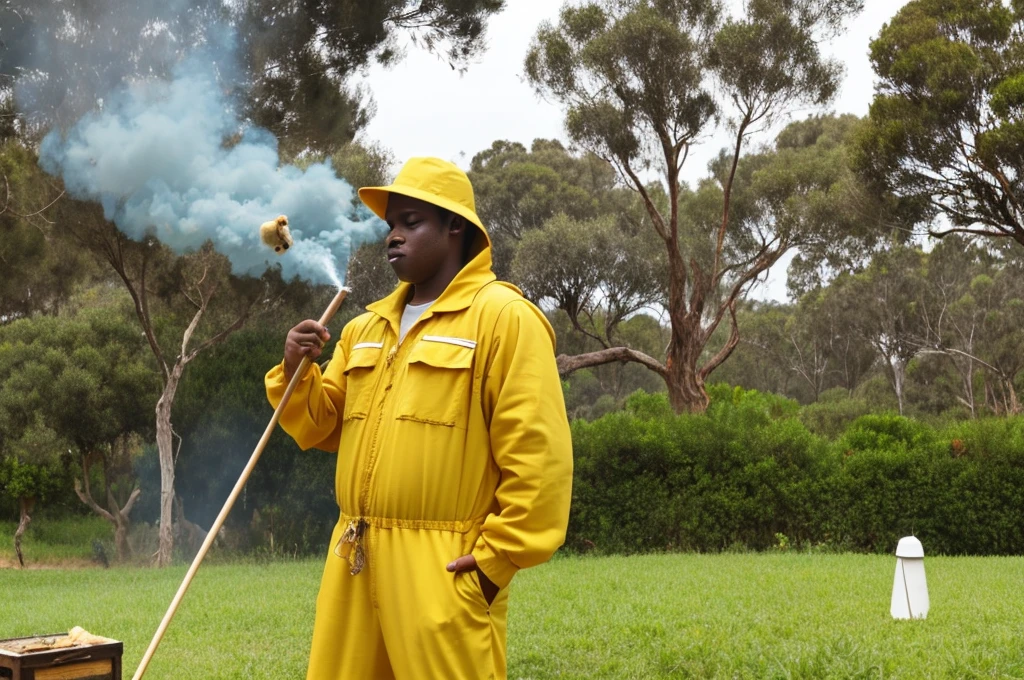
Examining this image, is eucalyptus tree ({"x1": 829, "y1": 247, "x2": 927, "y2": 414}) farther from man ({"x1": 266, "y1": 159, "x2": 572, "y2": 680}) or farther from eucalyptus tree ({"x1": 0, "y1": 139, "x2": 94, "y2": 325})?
man ({"x1": 266, "y1": 159, "x2": 572, "y2": 680})

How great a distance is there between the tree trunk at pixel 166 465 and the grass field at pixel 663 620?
124 inches

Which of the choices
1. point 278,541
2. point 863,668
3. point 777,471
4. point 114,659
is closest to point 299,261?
point 114,659

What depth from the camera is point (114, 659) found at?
138 inches

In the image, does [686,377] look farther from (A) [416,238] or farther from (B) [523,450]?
(B) [523,450]

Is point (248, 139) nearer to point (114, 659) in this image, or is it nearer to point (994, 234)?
point (114, 659)

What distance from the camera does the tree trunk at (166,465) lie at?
1430cm

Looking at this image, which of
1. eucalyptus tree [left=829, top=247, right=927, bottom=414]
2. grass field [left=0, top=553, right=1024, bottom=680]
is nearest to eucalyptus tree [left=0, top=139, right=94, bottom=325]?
grass field [left=0, top=553, right=1024, bottom=680]

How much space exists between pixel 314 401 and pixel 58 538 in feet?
53.9

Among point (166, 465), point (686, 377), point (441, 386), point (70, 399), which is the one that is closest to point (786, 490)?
point (686, 377)

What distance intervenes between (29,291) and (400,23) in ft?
33.3

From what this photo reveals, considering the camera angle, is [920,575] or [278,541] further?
[278,541]

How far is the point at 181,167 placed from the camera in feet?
Answer: 37.7

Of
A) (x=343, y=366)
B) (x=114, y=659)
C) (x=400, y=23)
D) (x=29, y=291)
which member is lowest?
(x=114, y=659)

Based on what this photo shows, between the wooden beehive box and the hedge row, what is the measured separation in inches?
380
